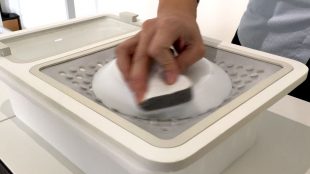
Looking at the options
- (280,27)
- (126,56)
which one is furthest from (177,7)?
(280,27)

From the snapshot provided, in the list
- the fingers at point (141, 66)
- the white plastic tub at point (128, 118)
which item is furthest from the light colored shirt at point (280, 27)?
the fingers at point (141, 66)

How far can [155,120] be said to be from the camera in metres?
0.37

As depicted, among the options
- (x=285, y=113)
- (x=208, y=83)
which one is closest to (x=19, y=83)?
(x=208, y=83)

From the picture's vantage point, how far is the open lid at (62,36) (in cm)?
54

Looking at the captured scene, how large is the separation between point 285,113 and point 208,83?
24 cm

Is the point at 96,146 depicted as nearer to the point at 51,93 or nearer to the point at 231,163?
the point at 51,93

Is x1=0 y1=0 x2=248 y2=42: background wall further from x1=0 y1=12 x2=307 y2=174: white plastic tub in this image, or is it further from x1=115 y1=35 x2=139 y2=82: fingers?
x1=115 y1=35 x2=139 y2=82: fingers

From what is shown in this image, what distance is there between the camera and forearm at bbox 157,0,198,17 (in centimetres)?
49

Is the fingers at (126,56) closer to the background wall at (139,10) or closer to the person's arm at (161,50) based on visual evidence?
the person's arm at (161,50)

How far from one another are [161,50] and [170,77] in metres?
0.03

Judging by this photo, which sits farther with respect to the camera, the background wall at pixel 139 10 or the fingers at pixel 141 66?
the background wall at pixel 139 10

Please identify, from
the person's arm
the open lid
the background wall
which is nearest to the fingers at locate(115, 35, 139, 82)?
the person's arm

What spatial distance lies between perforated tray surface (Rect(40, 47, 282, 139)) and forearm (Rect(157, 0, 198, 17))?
8 centimetres

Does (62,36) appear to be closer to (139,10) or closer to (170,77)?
(170,77)
